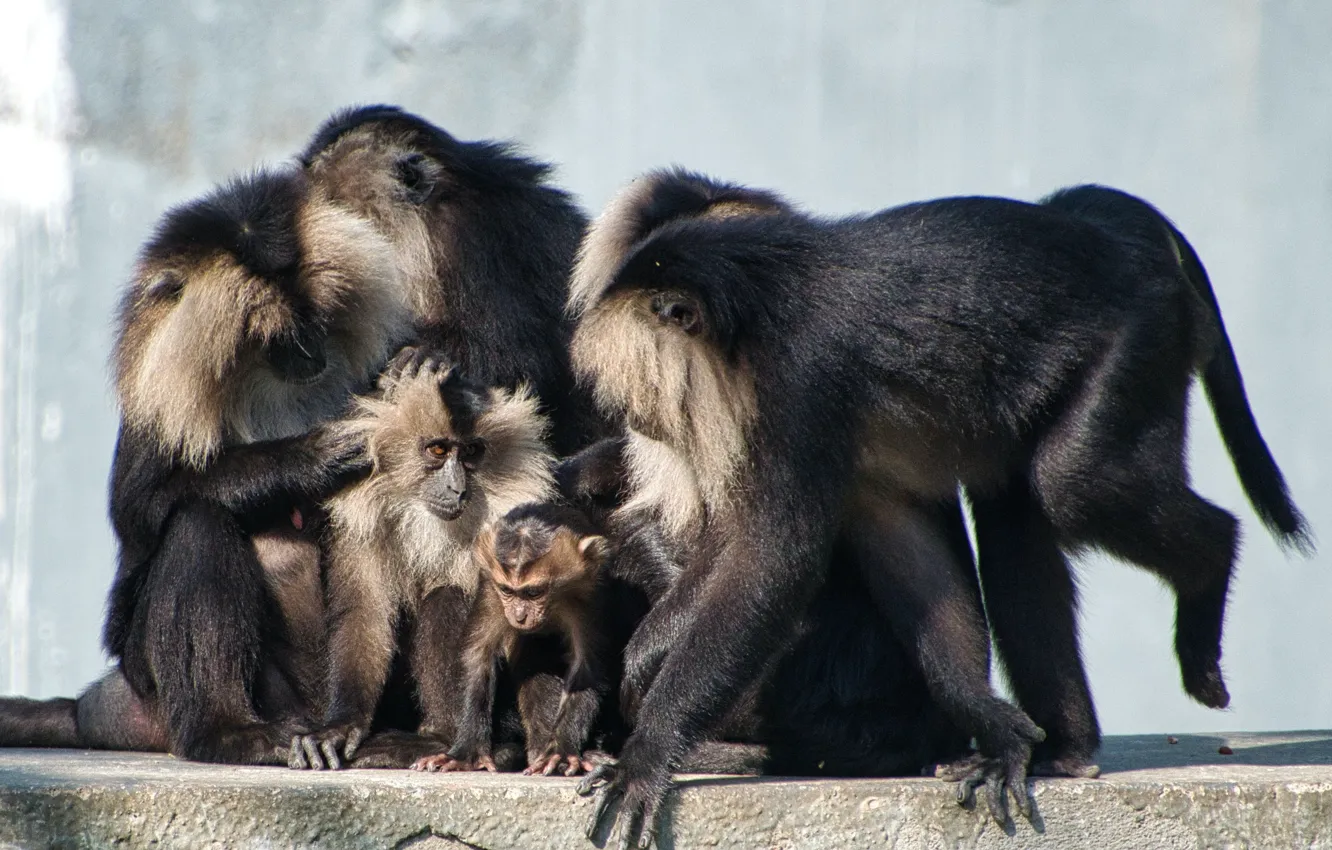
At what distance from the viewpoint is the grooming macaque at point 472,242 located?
491 centimetres

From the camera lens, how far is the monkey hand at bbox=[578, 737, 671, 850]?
3.49 m

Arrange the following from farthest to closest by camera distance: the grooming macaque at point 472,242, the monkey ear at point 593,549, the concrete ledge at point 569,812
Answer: the grooming macaque at point 472,242
the monkey ear at point 593,549
the concrete ledge at point 569,812

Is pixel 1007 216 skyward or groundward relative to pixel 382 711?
skyward

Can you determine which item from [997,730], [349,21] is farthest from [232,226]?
[349,21]

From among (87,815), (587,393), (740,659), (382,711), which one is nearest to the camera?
(87,815)

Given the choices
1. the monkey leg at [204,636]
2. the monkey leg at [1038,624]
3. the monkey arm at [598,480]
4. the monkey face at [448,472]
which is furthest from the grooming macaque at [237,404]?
the monkey leg at [1038,624]

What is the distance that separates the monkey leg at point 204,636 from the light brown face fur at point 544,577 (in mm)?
664

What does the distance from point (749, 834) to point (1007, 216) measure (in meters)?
1.67

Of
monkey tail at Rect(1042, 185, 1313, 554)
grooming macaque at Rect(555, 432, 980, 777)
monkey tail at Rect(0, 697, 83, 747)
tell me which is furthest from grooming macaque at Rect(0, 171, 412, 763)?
monkey tail at Rect(1042, 185, 1313, 554)

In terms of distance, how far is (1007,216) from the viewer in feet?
13.5

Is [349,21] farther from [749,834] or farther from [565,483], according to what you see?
[749,834]

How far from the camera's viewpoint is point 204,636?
4.23 meters

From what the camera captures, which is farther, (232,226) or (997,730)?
(232,226)

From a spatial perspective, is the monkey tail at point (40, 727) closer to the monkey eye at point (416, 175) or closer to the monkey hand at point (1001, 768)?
the monkey eye at point (416, 175)
